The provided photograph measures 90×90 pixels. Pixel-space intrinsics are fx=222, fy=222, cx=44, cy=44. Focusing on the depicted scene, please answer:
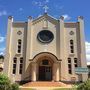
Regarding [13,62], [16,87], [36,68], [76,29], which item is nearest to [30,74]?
[36,68]

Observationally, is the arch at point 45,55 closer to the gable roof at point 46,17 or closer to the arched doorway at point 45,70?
the arched doorway at point 45,70

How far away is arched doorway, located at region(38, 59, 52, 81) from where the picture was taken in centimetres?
3623

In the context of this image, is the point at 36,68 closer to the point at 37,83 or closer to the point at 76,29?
the point at 37,83

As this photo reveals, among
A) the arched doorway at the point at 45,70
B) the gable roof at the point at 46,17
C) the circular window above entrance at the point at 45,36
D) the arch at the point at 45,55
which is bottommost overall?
the arched doorway at the point at 45,70

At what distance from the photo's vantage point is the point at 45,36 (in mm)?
37750

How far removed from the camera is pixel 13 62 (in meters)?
36.8

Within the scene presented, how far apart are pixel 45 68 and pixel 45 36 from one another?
17.8 feet

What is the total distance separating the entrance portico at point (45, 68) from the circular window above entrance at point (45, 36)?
3.06 meters

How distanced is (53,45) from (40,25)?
166 inches

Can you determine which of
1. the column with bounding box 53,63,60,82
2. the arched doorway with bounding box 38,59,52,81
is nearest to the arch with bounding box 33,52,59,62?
the column with bounding box 53,63,60,82

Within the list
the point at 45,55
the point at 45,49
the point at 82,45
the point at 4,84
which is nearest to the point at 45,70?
the point at 45,55

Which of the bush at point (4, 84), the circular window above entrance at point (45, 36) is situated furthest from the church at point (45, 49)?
the bush at point (4, 84)

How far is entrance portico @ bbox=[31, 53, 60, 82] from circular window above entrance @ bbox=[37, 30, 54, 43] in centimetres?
306

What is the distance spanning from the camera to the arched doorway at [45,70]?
3623cm
